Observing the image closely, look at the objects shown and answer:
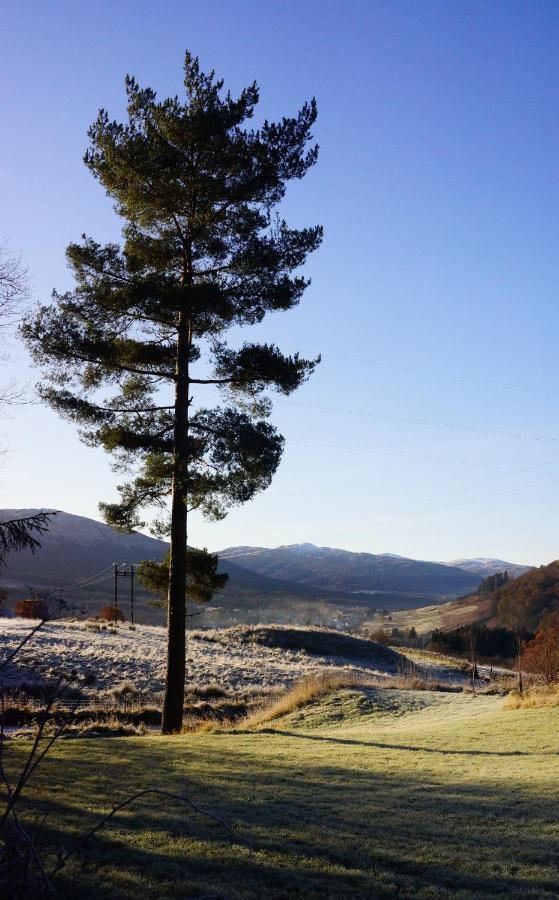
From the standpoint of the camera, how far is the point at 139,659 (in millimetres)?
31406

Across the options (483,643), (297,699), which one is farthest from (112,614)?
(483,643)

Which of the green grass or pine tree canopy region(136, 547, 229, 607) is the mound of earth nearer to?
pine tree canopy region(136, 547, 229, 607)

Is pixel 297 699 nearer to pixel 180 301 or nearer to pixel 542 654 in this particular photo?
pixel 180 301

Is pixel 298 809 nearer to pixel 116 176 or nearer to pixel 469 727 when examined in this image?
pixel 469 727

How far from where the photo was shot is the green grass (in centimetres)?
605

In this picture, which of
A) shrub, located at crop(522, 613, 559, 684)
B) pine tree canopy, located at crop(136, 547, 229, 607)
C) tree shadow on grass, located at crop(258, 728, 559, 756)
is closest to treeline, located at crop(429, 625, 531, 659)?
shrub, located at crop(522, 613, 559, 684)

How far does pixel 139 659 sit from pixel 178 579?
49.0 ft

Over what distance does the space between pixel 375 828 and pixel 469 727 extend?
1076 cm

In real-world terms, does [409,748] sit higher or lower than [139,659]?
higher

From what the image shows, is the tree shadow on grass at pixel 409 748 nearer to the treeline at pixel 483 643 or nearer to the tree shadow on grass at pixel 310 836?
the tree shadow on grass at pixel 310 836

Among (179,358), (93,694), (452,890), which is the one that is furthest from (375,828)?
(93,694)

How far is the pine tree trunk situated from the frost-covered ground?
576 cm

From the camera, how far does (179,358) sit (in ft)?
61.2

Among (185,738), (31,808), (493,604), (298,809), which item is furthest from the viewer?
(493,604)
